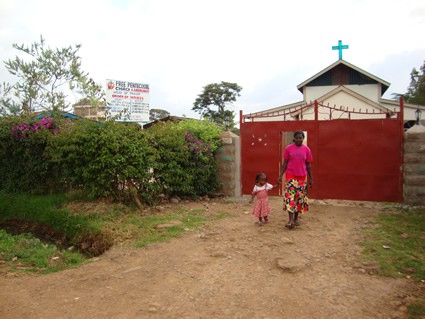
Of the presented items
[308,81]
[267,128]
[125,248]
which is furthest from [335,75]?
[125,248]

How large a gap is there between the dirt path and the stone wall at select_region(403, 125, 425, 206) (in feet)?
9.53

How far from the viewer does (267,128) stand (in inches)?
340

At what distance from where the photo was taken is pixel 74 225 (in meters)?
6.48

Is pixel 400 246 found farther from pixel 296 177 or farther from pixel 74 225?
pixel 74 225

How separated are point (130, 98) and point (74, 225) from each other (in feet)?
25.9

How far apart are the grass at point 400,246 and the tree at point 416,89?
29.2m

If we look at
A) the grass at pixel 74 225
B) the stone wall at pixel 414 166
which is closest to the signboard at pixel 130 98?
the grass at pixel 74 225

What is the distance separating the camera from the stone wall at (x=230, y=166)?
893 cm

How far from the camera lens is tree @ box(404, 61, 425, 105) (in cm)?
3111

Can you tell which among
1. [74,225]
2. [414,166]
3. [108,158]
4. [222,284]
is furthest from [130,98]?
[222,284]

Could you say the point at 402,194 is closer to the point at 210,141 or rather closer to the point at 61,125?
the point at 210,141

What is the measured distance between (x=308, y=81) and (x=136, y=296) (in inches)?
841

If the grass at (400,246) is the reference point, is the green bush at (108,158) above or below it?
above

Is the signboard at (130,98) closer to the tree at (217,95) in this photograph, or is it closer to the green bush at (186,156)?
the green bush at (186,156)
